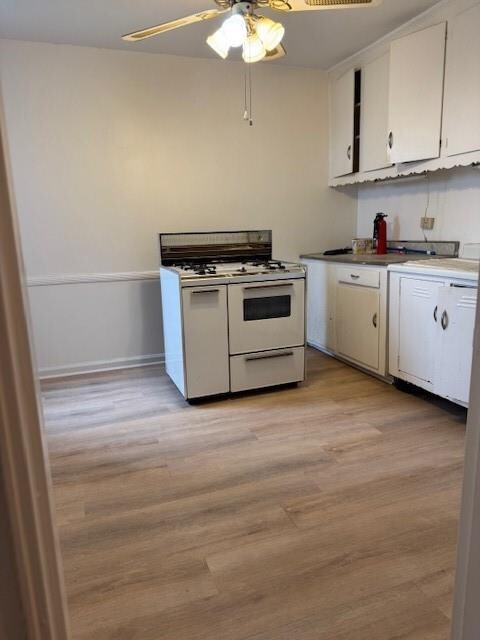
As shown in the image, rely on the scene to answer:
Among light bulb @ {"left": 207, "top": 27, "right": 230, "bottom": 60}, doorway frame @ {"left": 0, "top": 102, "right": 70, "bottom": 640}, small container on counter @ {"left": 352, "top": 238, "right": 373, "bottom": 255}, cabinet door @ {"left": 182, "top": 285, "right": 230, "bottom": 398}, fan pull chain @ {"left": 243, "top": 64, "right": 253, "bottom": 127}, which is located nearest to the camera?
doorway frame @ {"left": 0, "top": 102, "right": 70, "bottom": 640}

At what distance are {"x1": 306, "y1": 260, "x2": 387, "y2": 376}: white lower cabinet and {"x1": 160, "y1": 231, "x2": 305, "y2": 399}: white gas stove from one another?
19.1 inches

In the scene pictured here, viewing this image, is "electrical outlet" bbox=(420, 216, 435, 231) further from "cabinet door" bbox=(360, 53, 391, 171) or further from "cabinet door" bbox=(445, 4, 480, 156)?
"cabinet door" bbox=(445, 4, 480, 156)

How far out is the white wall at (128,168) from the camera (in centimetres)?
307

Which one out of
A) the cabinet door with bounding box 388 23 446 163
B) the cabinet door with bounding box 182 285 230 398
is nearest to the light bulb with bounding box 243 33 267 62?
the cabinet door with bounding box 388 23 446 163

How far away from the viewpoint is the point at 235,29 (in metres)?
1.91

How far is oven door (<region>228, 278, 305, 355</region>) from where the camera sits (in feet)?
9.11

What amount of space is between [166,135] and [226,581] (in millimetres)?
3064

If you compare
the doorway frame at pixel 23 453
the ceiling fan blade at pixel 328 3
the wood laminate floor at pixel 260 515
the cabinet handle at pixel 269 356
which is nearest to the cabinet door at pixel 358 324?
the wood laminate floor at pixel 260 515

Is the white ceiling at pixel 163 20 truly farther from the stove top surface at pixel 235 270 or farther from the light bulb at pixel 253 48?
the stove top surface at pixel 235 270

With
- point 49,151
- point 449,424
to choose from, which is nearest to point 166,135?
point 49,151

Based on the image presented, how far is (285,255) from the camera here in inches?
153

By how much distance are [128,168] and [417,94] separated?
2093mm

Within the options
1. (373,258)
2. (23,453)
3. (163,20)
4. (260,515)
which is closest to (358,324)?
(373,258)

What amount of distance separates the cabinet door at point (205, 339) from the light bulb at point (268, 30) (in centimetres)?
134
